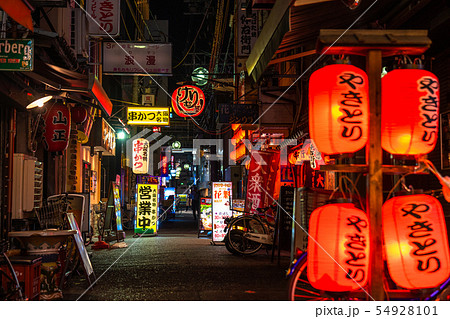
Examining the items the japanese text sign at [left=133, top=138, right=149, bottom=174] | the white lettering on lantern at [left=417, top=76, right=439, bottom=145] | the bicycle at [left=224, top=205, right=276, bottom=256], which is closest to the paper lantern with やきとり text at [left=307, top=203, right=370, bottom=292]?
the white lettering on lantern at [left=417, top=76, right=439, bottom=145]

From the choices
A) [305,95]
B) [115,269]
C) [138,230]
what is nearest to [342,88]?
[115,269]

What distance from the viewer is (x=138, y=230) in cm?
2295

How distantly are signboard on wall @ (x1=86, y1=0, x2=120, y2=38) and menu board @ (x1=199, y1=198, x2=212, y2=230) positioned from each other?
854 cm

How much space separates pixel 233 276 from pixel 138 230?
12629 mm

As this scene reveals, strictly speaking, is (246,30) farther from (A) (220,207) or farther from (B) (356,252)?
(B) (356,252)

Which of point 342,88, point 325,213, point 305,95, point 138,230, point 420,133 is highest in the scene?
point 305,95

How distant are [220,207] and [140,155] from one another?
10.1 meters

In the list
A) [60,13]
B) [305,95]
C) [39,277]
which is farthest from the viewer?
[305,95]

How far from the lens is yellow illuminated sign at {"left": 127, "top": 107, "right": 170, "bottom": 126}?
2683 centimetres

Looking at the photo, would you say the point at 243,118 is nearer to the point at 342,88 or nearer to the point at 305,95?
the point at 305,95

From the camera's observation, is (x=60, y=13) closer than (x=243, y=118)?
Yes

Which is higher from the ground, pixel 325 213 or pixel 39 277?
pixel 325 213

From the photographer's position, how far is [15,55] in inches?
378

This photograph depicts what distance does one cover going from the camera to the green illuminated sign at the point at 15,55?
9531 millimetres
